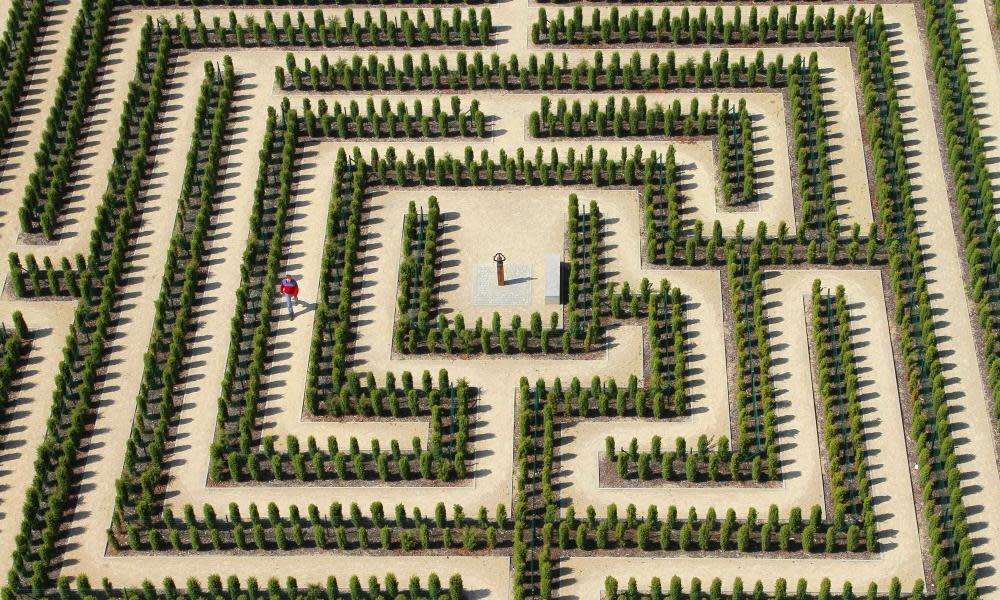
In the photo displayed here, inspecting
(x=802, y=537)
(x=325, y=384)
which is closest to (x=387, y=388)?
(x=325, y=384)

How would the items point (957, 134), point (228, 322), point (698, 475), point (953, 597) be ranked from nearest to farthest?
1. point (953, 597)
2. point (698, 475)
3. point (228, 322)
4. point (957, 134)

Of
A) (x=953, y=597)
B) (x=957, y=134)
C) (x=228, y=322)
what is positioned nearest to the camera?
(x=953, y=597)

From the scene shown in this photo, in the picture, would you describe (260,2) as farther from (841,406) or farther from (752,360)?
(841,406)

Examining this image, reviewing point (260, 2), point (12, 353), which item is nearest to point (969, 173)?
point (260, 2)

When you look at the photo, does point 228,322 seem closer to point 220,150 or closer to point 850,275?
point 220,150

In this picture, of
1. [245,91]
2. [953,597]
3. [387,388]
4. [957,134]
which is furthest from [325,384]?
[957,134]

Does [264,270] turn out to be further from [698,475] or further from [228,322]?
[698,475]

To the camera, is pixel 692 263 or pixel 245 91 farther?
pixel 245 91

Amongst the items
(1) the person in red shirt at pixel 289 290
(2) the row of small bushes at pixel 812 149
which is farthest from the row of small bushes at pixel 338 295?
(2) the row of small bushes at pixel 812 149

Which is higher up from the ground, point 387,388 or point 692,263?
point 692,263

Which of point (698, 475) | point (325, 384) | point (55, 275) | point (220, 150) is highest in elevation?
point (220, 150)
